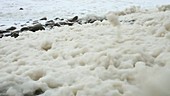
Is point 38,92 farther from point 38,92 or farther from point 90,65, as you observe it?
point 90,65

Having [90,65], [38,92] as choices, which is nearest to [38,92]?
[38,92]

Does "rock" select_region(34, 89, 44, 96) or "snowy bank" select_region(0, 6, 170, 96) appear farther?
"rock" select_region(34, 89, 44, 96)

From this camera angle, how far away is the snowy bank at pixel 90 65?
405cm

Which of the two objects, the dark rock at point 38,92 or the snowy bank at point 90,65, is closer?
the snowy bank at point 90,65

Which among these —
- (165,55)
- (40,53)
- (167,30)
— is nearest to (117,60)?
(165,55)

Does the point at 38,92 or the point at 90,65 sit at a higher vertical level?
the point at 90,65

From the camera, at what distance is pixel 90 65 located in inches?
200

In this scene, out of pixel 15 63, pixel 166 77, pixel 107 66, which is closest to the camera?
pixel 166 77

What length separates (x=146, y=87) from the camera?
3543 millimetres

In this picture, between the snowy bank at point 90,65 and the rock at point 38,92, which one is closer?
the snowy bank at point 90,65

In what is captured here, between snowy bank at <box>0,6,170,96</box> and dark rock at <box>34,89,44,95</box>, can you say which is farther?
dark rock at <box>34,89,44,95</box>

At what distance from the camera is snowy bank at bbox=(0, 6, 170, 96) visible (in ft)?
13.3

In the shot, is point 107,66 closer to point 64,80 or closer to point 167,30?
point 64,80

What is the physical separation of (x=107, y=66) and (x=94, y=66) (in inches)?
8.9
